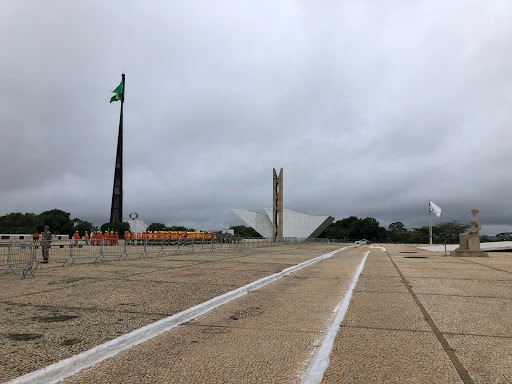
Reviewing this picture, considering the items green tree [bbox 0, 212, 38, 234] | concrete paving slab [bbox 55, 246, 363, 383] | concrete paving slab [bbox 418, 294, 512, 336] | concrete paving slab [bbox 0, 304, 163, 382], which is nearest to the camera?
concrete paving slab [bbox 55, 246, 363, 383]

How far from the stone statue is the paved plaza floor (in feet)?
51.0

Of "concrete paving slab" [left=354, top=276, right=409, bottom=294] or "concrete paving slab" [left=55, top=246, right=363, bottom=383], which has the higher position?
"concrete paving slab" [left=55, top=246, right=363, bottom=383]

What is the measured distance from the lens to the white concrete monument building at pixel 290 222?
106m

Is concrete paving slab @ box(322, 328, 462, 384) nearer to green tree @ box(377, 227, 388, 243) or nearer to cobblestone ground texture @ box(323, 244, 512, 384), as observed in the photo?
cobblestone ground texture @ box(323, 244, 512, 384)

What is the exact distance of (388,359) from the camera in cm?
425

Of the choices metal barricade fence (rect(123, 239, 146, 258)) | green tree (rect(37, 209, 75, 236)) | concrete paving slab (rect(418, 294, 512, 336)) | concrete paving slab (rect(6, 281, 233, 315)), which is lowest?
concrete paving slab (rect(418, 294, 512, 336))

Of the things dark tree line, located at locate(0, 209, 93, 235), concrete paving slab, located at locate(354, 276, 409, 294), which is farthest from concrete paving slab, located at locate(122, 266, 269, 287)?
dark tree line, located at locate(0, 209, 93, 235)

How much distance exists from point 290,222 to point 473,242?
85899mm

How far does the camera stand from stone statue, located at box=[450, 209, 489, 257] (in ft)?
77.7

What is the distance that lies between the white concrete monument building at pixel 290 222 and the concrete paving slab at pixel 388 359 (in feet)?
327

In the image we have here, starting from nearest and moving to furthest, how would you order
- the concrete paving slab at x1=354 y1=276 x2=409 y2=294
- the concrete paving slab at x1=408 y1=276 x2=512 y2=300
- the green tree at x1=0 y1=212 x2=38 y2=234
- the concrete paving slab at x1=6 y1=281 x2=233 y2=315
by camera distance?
the concrete paving slab at x1=6 y1=281 x2=233 y2=315
the concrete paving slab at x1=408 y1=276 x2=512 y2=300
the concrete paving slab at x1=354 y1=276 x2=409 y2=294
the green tree at x1=0 y1=212 x2=38 y2=234

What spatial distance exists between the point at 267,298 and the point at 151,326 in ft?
10.7

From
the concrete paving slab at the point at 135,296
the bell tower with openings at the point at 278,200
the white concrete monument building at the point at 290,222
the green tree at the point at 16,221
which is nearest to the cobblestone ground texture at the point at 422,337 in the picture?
the concrete paving slab at the point at 135,296

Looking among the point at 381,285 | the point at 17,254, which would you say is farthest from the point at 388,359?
the point at 17,254
